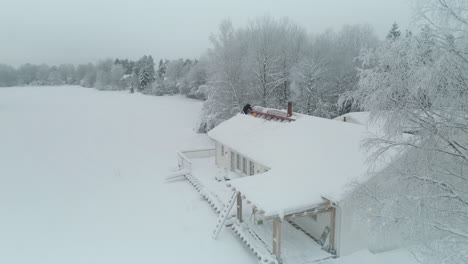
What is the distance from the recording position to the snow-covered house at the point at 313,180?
9.49 meters

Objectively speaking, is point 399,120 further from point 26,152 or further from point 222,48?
point 26,152

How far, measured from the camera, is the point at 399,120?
7082 mm

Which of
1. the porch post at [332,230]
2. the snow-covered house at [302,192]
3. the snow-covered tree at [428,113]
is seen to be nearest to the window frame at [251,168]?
the snow-covered house at [302,192]

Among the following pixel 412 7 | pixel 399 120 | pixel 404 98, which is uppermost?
pixel 412 7

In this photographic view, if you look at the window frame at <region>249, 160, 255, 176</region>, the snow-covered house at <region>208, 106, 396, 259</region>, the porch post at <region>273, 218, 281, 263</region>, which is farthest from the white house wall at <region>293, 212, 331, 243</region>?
the window frame at <region>249, 160, 255, 176</region>

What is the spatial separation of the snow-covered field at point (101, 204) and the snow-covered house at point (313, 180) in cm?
254

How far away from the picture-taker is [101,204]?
1566 centimetres

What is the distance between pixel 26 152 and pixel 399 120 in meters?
30.1

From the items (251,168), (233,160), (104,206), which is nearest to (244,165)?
(251,168)

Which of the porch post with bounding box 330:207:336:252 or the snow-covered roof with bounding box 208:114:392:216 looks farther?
the porch post with bounding box 330:207:336:252

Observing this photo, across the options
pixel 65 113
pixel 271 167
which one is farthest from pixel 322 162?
pixel 65 113

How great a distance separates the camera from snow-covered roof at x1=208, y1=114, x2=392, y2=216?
9.65 m

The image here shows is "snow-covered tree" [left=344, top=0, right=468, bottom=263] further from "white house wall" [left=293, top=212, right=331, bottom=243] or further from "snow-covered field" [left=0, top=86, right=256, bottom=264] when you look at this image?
"snow-covered field" [left=0, top=86, right=256, bottom=264]

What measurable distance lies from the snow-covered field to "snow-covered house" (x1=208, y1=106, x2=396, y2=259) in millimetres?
2537
